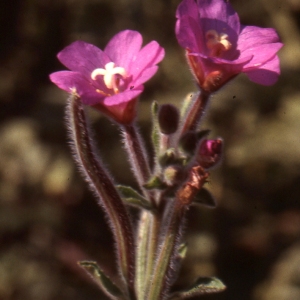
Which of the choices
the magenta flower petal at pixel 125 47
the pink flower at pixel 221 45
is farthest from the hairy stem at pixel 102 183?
the pink flower at pixel 221 45

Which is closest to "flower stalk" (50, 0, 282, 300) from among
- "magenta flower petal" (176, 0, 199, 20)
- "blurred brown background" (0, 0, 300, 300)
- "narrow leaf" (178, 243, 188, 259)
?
"magenta flower petal" (176, 0, 199, 20)

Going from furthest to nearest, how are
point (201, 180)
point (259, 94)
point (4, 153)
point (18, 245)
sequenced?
point (259, 94), point (4, 153), point (18, 245), point (201, 180)

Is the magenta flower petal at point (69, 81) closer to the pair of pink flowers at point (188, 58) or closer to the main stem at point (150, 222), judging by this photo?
the pair of pink flowers at point (188, 58)

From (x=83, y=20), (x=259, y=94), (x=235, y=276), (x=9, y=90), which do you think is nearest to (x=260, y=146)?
(x=259, y=94)

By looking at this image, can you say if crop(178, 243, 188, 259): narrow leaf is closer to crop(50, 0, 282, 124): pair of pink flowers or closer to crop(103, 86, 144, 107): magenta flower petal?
crop(50, 0, 282, 124): pair of pink flowers

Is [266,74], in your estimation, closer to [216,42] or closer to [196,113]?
[216,42]

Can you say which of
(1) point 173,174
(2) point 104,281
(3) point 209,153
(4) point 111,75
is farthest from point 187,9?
(2) point 104,281

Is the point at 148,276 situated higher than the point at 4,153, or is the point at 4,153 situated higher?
the point at 148,276

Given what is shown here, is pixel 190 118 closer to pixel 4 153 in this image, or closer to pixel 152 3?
pixel 4 153
